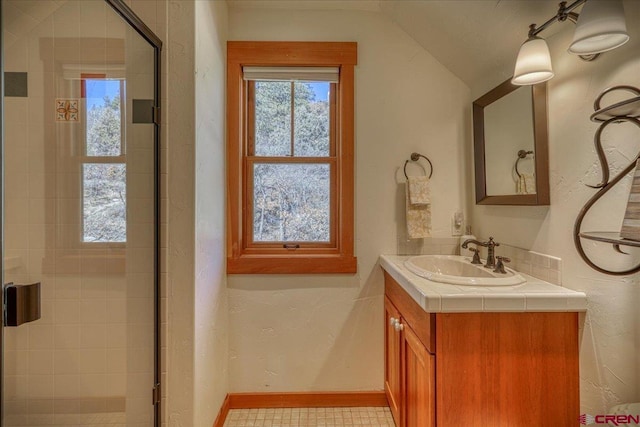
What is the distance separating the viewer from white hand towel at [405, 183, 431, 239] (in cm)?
192

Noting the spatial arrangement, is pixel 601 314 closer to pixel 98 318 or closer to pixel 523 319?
pixel 523 319

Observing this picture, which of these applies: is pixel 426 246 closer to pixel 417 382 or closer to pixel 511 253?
pixel 511 253

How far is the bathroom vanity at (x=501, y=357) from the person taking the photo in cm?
114

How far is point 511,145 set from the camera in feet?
5.34

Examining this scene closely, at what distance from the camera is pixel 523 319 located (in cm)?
116

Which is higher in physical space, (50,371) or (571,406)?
(50,371)

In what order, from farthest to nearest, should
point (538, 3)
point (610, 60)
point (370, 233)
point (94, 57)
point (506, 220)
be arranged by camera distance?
point (370, 233) < point (506, 220) < point (538, 3) < point (94, 57) < point (610, 60)

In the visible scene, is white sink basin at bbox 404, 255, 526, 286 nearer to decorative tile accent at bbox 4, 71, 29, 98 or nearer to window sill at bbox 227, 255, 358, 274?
window sill at bbox 227, 255, 358, 274

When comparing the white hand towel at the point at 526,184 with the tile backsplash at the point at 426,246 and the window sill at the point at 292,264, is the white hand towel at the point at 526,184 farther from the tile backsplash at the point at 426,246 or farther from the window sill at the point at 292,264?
the window sill at the point at 292,264

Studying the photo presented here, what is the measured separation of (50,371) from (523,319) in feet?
5.53

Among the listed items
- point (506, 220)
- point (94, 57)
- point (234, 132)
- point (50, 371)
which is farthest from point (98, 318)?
point (506, 220)

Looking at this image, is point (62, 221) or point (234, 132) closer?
point (62, 221)

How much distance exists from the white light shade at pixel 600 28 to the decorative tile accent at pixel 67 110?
1752 millimetres

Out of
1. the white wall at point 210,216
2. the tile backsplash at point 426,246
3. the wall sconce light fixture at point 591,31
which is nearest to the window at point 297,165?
the white wall at point 210,216
